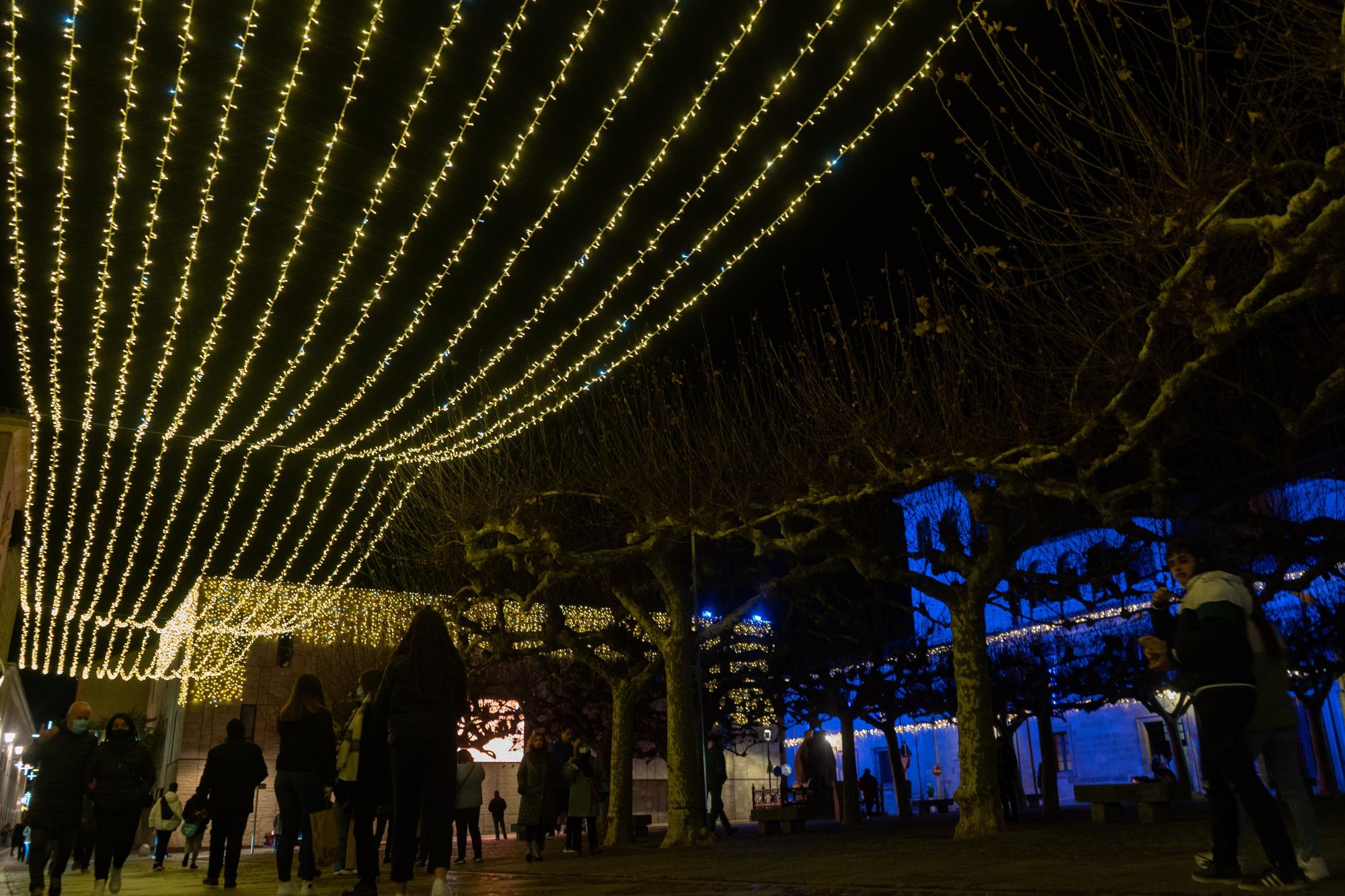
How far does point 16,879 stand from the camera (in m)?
11.8

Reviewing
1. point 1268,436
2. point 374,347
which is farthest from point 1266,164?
point 1268,436

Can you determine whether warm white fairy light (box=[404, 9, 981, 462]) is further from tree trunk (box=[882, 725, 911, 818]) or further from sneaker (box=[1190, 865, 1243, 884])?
tree trunk (box=[882, 725, 911, 818])

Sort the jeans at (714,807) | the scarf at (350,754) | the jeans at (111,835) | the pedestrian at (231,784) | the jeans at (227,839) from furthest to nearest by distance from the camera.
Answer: the jeans at (714,807) < the jeans at (227,839) < the pedestrian at (231,784) < the jeans at (111,835) < the scarf at (350,754)

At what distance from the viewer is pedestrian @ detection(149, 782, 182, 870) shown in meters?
13.9

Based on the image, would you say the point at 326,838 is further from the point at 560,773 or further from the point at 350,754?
the point at 350,754

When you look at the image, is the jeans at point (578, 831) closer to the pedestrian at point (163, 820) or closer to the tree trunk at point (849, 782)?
the pedestrian at point (163, 820)

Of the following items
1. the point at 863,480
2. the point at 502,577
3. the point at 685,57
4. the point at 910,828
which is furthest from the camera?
the point at 502,577

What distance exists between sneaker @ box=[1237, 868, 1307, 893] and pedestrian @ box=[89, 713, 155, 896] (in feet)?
23.8

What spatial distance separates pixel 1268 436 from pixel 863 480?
6472mm

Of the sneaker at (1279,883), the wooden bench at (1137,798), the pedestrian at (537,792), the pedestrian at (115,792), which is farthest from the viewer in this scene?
the wooden bench at (1137,798)

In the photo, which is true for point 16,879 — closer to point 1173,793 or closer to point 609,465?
point 609,465

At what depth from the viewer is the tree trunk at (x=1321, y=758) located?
83.7ft

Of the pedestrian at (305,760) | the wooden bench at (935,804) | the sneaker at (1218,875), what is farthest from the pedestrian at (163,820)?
the wooden bench at (935,804)

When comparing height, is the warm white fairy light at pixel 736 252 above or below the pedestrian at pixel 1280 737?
above
